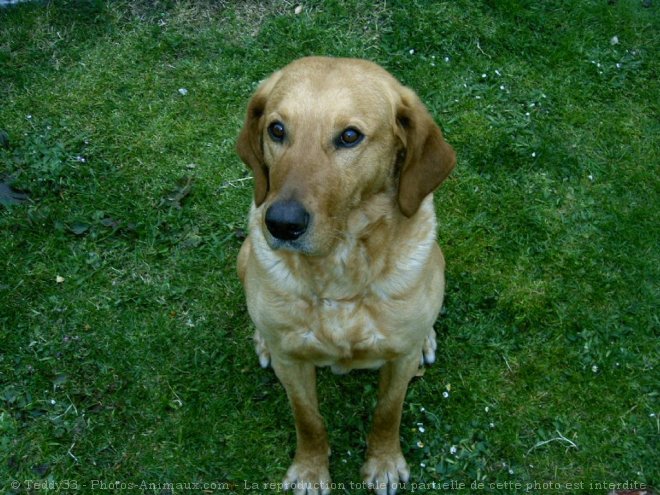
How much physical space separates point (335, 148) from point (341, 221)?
0.31m

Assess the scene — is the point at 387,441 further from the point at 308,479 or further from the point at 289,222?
the point at 289,222

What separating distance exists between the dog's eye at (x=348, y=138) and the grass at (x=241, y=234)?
6.32 feet

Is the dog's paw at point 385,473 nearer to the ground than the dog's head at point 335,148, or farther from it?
nearer to the ground

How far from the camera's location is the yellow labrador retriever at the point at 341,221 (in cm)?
289

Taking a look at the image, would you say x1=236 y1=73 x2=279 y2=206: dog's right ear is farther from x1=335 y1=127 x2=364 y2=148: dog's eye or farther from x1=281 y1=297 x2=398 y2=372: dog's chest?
x1=281 y1=297 x2=398 y2=372: dog's chest

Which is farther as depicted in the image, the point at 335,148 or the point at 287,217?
the point at 335,148

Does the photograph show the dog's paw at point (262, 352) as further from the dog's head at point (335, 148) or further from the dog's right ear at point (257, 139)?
the dog's head at point (335, 148)

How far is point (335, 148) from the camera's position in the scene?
115 inches

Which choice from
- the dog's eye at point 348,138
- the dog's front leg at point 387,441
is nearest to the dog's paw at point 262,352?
the dog's front leg at point 387,441

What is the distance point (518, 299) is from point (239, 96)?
9.05ft

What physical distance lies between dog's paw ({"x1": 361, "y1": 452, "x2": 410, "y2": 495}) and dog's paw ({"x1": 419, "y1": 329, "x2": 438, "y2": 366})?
2.18ft

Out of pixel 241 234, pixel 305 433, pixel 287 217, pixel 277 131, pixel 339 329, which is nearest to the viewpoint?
pixel 287 217

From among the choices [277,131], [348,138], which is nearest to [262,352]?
[277,131]

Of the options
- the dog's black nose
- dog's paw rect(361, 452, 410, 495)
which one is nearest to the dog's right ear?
the dog's black nose
